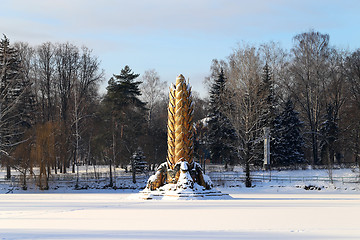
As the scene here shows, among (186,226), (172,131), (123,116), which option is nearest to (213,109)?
(123,116)

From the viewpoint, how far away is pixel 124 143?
44.6 meters

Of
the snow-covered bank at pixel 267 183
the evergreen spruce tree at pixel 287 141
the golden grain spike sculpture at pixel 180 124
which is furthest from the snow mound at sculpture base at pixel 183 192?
the evergreen spruce tree at pixel 287 141

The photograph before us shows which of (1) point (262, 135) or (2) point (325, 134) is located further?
(2) point (325, 134)

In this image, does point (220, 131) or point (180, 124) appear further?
point (220, 131)

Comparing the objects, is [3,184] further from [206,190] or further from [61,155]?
[206,190]

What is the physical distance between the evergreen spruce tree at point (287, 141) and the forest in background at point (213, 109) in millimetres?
101

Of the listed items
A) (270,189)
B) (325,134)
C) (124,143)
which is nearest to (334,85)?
(325,134)

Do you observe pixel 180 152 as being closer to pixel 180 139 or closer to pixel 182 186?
pixel 180 139

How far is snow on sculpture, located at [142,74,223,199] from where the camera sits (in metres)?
25.2

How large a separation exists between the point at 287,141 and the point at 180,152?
24.5 meters

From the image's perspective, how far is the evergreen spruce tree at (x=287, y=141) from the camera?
47031 millimetres

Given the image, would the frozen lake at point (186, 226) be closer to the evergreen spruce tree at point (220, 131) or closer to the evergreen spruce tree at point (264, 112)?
the evergreen spruce tree at point (264, 112)

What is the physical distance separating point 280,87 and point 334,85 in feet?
19.3

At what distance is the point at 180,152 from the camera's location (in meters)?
25.7
